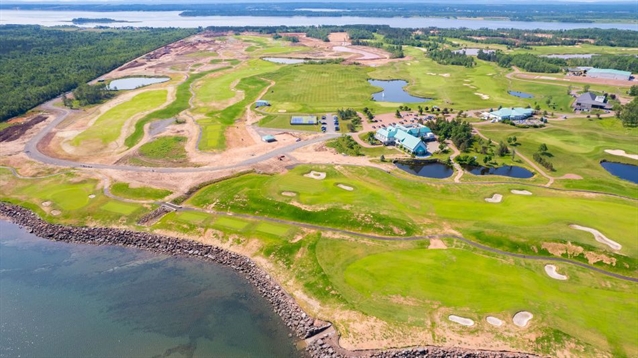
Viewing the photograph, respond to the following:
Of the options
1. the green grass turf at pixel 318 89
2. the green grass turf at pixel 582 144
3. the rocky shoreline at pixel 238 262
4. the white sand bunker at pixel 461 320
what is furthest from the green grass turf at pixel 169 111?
the green grass turf at pixel 582 144

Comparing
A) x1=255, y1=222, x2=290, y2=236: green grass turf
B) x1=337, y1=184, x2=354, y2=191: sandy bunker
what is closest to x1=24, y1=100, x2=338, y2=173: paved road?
x1=337, y1=184, x2=354, y2=191: sandy bunker

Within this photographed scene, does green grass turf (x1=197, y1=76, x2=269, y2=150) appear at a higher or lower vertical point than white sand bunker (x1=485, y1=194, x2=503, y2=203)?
higher

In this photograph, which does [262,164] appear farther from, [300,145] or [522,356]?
[522,356]

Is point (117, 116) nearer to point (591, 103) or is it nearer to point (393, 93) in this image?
point (393, 93)

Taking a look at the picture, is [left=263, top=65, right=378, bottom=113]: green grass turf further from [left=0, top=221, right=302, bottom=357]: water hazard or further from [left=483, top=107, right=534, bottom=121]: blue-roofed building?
[left=0, top=221, right=302, bottom=357]: water hazard

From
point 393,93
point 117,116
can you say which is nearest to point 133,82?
point 117,116

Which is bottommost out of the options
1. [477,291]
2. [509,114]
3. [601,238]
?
[477,291]

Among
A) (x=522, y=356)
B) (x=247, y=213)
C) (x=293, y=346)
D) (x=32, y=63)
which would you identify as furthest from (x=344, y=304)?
(x=32, y=63)
